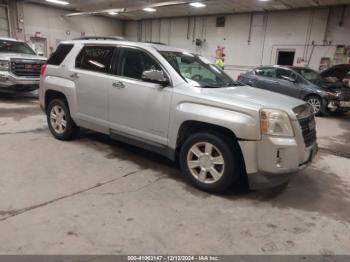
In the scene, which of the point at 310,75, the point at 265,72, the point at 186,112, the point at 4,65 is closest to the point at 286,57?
the point at 310,75

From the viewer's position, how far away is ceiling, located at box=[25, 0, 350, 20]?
11.9 meters

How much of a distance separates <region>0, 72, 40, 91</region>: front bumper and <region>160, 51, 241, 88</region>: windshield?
6.21 m

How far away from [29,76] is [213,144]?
7.40m

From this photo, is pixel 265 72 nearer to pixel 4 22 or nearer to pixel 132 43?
pixel 132 43

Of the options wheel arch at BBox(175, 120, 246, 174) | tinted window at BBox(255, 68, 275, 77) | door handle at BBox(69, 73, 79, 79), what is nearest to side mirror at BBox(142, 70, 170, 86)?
wheel arch at BBox(175, 120, 246, 174)

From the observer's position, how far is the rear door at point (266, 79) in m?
9.66

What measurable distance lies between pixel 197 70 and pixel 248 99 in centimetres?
106

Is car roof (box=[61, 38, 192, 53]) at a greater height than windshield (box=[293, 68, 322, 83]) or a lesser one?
greater

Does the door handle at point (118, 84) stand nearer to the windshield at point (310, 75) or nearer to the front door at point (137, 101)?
the front door at point (137, 101)

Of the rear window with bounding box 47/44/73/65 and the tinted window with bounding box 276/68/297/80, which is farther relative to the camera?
the tinted window with bounding box 276/68/297/80

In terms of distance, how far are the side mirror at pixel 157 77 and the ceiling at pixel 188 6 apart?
29.8 ft

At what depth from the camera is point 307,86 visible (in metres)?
9.04

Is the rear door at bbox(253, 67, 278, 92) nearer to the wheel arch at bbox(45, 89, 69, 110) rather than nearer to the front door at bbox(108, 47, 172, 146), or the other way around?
the front door at bbox(108, 47, 172, 146)

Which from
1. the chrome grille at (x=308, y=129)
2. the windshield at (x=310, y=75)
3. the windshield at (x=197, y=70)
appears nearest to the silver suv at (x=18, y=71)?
the windshield at (x=197, y=70)
